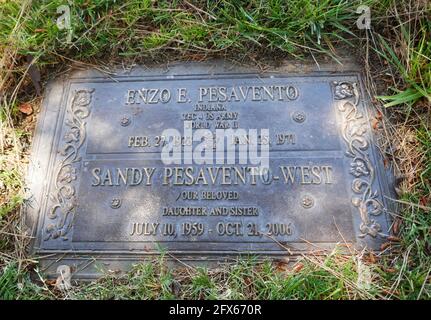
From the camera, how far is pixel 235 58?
258 centimetres

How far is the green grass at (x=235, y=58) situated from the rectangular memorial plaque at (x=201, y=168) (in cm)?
12

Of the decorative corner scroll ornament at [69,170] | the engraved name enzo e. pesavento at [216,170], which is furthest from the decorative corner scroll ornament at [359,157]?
the decorative corner scroll ornament at [69,170]

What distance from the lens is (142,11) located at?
→ 270 centimetres

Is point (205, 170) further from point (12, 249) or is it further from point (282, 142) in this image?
point (12, 249)

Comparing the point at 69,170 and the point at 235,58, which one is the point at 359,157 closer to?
the point at 235,58

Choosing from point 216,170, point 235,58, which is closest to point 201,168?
point 216,170

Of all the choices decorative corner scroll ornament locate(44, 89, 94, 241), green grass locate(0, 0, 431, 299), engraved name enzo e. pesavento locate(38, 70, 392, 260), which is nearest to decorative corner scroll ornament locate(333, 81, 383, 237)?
engraved name enzo e. pesavento locate(38, 70, 392, 260)

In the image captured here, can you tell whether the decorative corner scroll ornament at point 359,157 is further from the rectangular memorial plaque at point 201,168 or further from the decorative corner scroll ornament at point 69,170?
the decorative corner scroll ornament at point 69,170

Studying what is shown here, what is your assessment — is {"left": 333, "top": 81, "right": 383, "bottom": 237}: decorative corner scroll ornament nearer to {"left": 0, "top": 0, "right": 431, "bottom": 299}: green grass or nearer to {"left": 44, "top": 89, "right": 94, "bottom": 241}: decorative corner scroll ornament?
{"left": 0, "top": 0, "right": 431, "bottom": 299}: green grass

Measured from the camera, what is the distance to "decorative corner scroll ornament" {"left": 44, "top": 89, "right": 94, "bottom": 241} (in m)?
2.25

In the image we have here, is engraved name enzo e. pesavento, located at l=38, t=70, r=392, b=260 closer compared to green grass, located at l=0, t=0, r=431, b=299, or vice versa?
green grass, located at l=0, t=0, r=431, b=299

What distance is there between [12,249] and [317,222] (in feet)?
5.95

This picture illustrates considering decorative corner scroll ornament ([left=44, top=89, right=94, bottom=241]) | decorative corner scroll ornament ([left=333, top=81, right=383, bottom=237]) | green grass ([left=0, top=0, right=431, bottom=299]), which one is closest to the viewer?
green grass ([left=0, top=0, right=431, bottom=299])

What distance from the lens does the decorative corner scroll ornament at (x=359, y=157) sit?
2139 mm
